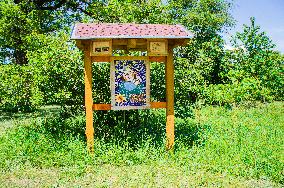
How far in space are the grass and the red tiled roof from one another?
2461mm

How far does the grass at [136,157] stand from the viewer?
6.11 m

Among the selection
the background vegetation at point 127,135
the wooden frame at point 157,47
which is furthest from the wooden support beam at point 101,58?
the background vegetation at point 127,135

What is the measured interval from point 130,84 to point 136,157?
5.44 feet

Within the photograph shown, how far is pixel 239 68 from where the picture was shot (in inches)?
775

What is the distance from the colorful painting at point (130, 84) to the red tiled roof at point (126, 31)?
72 centimetres

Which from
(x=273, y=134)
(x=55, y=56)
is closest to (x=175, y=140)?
(x=273, y=134)

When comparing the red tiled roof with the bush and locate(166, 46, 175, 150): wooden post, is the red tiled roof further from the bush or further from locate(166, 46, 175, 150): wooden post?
the bush

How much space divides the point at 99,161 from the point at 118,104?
1.34 metres

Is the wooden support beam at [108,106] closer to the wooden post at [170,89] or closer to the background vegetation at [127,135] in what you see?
the wooden post at [170,89]

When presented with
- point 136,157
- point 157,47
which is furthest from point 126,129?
point 157,47

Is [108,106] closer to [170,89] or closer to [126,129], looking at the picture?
[170,89]

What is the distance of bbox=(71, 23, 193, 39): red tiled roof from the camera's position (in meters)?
7.03

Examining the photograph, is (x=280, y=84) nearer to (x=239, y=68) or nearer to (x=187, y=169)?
(x=239, y=68)

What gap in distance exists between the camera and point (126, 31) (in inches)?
287
